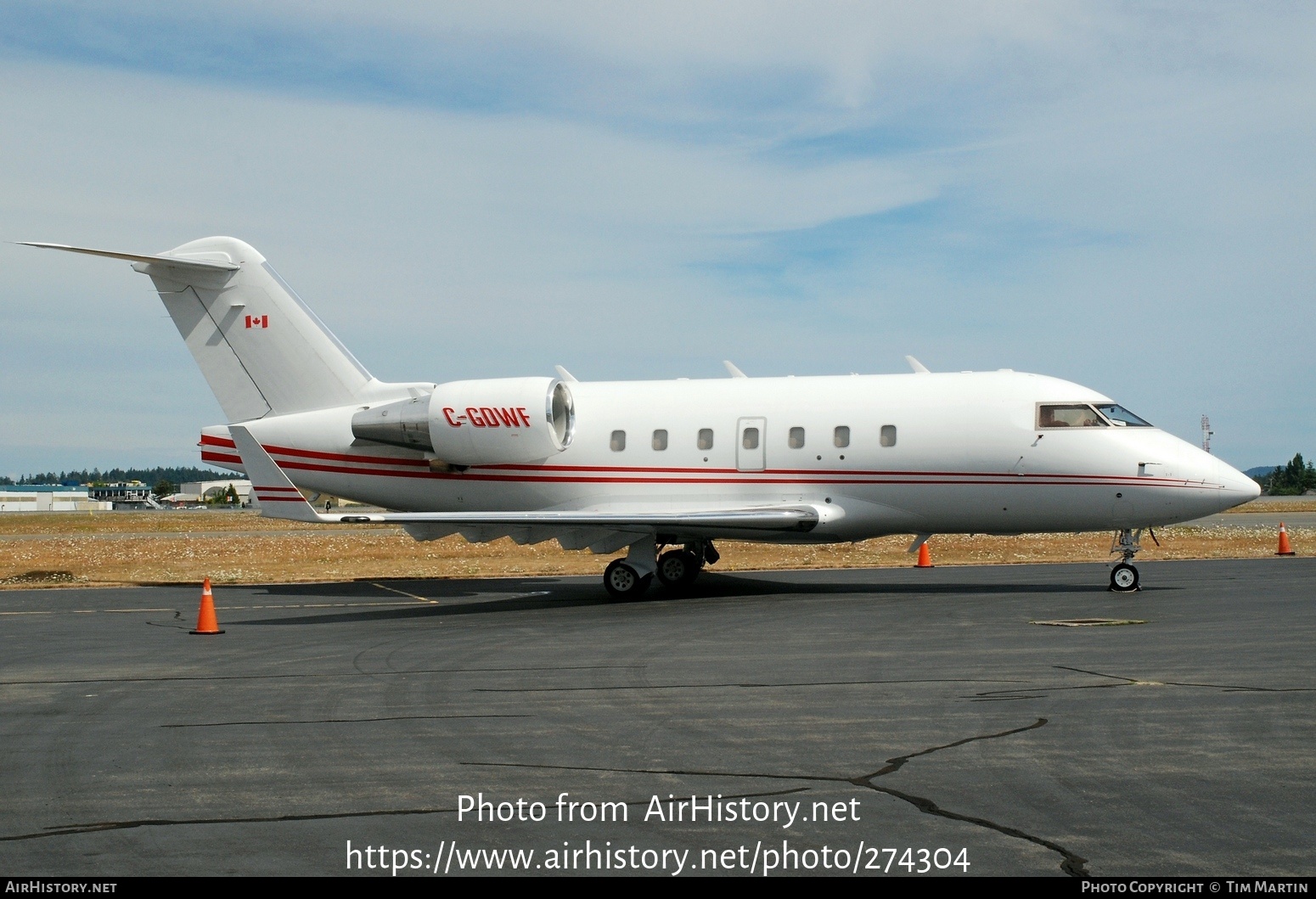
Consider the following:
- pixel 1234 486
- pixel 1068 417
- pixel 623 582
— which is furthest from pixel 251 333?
pixel 1234 486

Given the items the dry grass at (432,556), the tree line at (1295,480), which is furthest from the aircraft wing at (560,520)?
the tree line at (1295,480)

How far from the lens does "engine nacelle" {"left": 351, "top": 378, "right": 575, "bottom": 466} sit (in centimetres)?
2170

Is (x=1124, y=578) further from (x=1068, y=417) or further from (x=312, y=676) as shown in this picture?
(x=312, y=676)

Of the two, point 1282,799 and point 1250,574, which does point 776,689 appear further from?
point 1250,574

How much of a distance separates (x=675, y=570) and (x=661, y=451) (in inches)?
91.3

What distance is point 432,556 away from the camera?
115 feet

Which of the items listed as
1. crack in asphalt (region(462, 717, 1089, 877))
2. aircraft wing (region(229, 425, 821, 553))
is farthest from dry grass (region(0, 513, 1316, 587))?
crack in asphalt (region(462, 717, 1089, 877))

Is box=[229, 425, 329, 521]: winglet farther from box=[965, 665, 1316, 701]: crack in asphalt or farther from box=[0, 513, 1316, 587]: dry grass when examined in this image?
box=[965, 665, 1316, 701]: crack in asphalt

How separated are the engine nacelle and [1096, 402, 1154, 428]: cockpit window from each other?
9148 millimetres

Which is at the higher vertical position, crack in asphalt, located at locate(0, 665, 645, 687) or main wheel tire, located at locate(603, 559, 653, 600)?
main wheel tire, located at locate(603, 559, 653, 600)

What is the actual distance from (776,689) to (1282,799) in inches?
183

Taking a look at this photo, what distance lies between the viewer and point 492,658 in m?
13.0

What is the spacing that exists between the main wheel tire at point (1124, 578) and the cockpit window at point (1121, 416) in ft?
7.26

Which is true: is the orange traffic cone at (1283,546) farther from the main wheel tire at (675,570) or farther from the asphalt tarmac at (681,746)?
the main wheel tire at (675,570)
